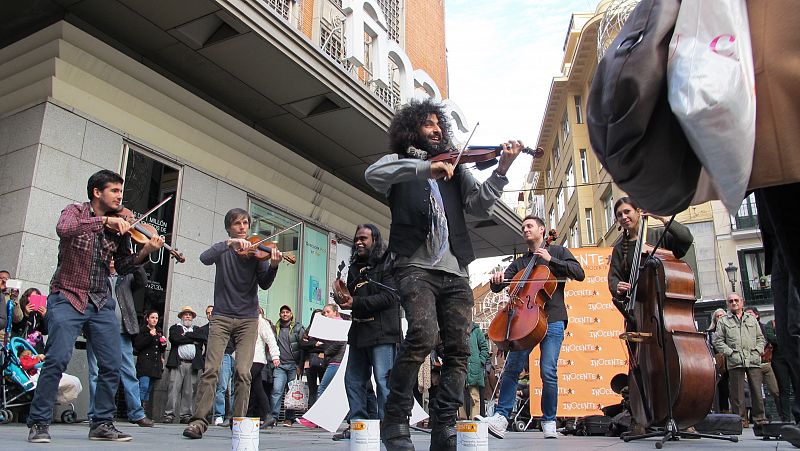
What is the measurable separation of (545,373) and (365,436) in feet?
11.5

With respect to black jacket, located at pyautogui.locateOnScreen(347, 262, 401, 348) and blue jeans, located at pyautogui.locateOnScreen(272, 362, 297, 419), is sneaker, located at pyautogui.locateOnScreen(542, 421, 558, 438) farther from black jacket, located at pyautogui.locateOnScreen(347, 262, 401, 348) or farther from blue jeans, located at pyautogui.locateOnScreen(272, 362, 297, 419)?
blue jeans, located at pyautogui.locateOnScreen(272, 362, 297, 419)

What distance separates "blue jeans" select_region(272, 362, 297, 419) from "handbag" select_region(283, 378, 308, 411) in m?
0.35

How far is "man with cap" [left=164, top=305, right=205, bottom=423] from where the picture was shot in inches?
377

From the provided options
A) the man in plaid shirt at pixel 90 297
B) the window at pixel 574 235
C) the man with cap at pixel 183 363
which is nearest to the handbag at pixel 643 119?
the man in plaid shirt at pixel 90 297

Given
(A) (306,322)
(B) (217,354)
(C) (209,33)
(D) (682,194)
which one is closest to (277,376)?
(A) (306,322)

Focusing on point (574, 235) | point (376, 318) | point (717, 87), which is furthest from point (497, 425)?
point (574, 235)

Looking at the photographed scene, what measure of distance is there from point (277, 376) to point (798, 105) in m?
9.36

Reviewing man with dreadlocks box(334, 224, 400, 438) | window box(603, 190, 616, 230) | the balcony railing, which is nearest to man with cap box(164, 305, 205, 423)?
man with dreadlocks box(334, 224, 400, 438)

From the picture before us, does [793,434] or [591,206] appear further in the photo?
[591,206]

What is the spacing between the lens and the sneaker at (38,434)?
441 centimetres

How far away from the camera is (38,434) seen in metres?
4.44

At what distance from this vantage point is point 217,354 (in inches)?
224

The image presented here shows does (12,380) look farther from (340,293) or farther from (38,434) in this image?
(340,293)

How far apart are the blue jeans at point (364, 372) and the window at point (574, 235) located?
1266 inches
